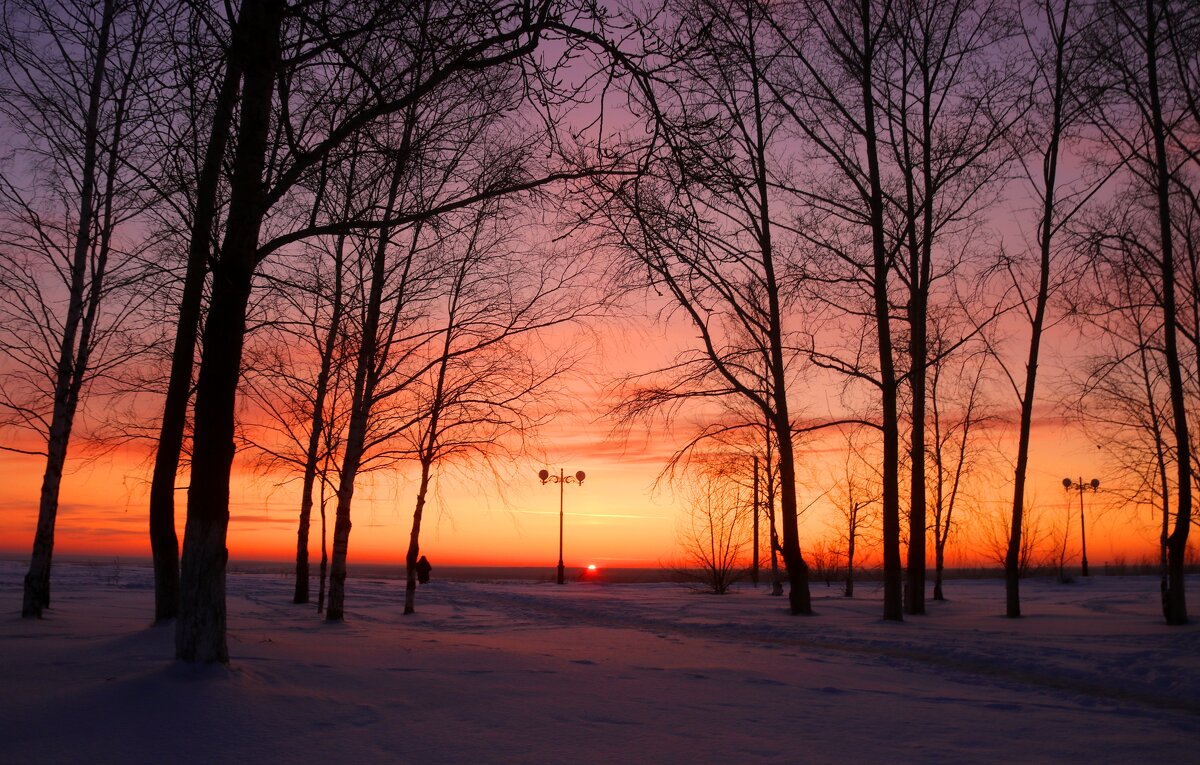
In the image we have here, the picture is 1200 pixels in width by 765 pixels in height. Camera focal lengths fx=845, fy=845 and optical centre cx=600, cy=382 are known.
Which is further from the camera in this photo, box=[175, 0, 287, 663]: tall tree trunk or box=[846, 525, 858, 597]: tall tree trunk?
box=[846, 525, 858, 597]: tall tree trunk

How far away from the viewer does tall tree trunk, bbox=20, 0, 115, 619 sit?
13891 millimetres

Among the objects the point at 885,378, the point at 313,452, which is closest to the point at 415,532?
the point at 313,452

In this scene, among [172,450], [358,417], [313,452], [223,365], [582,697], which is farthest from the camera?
[313,452]

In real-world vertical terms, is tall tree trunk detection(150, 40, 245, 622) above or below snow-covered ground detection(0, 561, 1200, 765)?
above

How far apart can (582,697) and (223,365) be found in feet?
15.0

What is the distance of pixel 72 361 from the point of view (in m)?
14.5

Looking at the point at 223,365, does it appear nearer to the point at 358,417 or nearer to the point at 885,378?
the point at 358,417

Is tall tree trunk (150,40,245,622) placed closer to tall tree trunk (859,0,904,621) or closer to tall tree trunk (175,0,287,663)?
tall tree trunk (175,0,287,663)

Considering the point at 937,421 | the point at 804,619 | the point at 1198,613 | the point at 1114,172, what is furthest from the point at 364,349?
the point at 937,421

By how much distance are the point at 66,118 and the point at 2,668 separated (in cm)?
1035

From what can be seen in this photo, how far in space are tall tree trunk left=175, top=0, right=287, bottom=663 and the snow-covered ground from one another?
0.52 m

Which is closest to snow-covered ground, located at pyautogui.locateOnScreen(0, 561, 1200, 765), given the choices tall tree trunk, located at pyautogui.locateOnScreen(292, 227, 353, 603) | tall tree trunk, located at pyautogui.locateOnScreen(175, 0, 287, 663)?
tall tree trunk, located at pyautogui.locateOnScreen(175, 0, 287, 663)

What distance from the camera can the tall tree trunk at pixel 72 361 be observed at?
13.9 metres

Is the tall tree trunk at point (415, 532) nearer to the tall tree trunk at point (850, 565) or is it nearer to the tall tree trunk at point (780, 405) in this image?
the tall tree trunk at point (780, 405)
